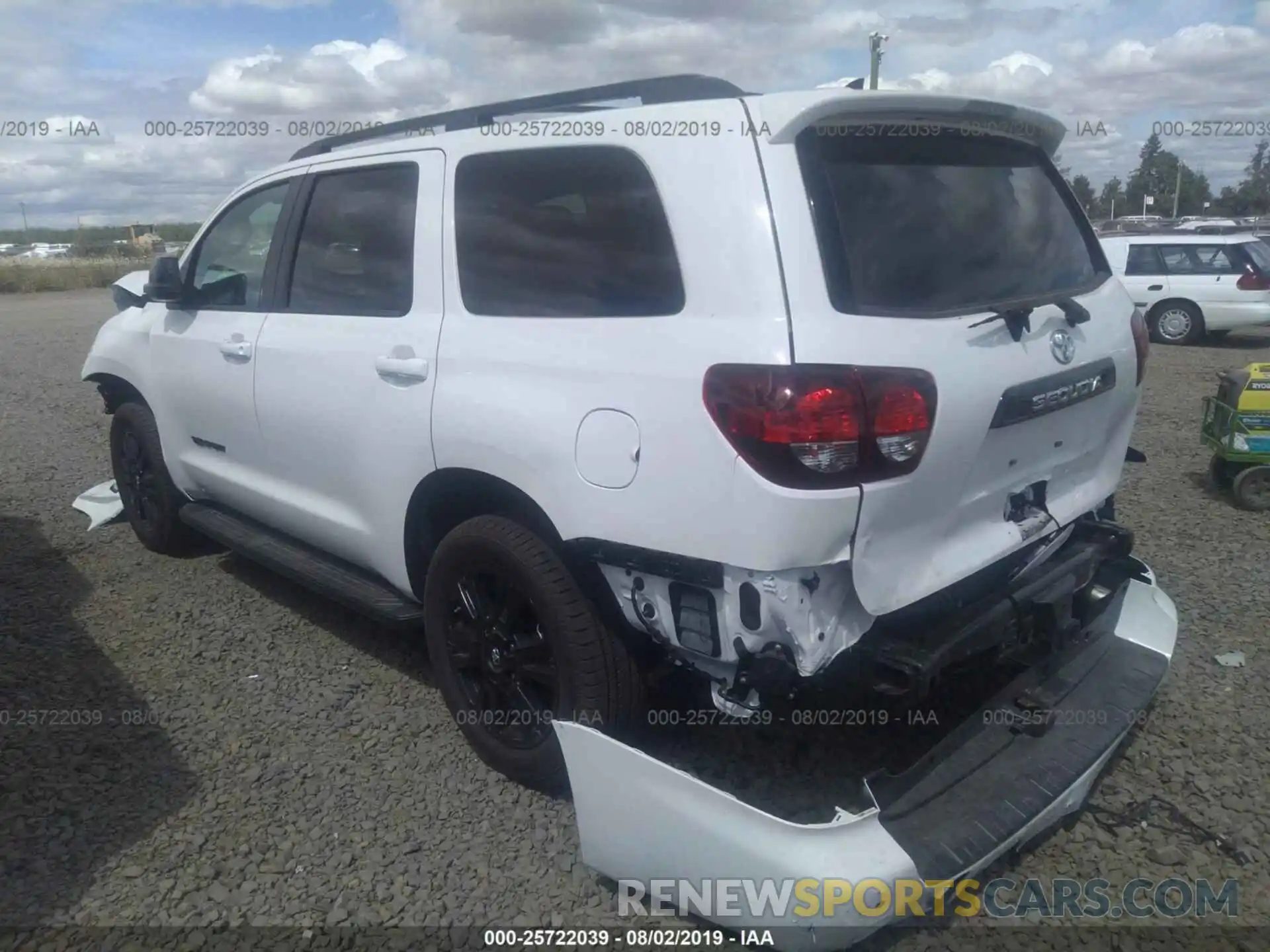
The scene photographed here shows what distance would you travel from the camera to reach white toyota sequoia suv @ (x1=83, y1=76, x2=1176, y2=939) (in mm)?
2289

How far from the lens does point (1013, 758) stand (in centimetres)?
266

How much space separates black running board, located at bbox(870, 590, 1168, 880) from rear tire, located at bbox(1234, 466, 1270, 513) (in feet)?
10.5

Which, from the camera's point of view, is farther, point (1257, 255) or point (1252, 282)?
point (1257, 255)

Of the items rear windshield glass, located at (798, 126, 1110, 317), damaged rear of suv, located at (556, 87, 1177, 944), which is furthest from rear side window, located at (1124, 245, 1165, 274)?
damaged rear of suv, located at (556, 87, 1177, 944)

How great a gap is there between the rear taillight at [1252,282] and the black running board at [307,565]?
1382 cm

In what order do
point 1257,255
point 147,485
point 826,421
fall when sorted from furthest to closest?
point 1257,255 < point 147,485 < point 826,421

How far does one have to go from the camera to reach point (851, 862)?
87.3 inches

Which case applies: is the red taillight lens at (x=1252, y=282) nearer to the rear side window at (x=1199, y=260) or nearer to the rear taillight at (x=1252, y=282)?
the rear taillight at (x=1252, y=282)

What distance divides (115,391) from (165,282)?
3.90ft

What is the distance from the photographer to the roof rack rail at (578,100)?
2680 millimetres

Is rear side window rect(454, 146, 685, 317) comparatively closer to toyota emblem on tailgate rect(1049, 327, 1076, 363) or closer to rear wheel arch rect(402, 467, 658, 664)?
rear wheel arch rect(402, 467, 658, 664)

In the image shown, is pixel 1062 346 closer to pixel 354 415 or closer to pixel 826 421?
pixel 826 421

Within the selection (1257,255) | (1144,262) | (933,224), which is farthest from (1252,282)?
(933,224)

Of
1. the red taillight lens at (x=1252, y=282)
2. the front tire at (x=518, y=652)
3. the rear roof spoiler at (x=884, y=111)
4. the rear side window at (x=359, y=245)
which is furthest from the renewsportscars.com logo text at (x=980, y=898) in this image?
the red taillight lens at (x=1252, y=282)
